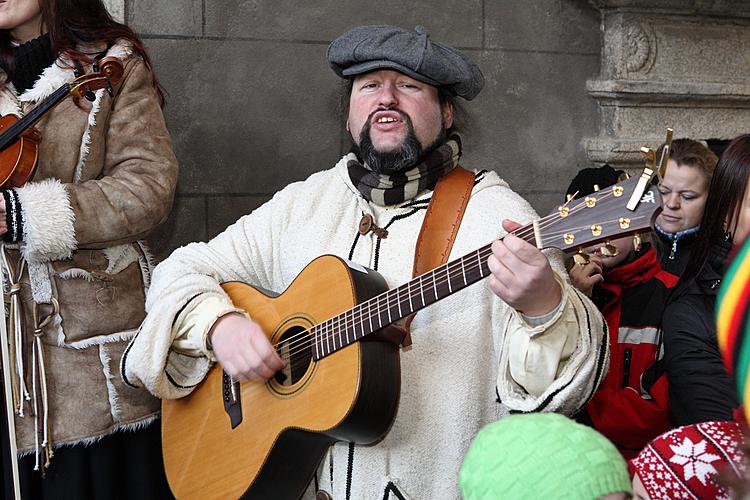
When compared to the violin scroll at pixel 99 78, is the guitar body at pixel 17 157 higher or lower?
lower

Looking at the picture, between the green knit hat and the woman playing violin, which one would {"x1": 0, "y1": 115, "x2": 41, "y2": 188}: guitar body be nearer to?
the woman playing violin

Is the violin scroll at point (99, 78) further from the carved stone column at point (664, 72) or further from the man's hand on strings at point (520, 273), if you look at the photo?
the carved stone column at point (664, 72)

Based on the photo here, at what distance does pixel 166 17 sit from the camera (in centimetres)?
342

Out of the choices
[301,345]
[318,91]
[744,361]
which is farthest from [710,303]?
[318,91]

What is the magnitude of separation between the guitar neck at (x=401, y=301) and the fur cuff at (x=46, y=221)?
0.75m

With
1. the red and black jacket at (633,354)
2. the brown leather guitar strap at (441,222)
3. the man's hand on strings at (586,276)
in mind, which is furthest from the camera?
the man's hand on strings at (586,276)

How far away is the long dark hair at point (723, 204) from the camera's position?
237 cm

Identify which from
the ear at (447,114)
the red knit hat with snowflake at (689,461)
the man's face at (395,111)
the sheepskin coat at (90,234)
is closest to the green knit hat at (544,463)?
the red knit hat with snowflake at (689,461)

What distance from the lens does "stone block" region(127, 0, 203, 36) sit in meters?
3.38

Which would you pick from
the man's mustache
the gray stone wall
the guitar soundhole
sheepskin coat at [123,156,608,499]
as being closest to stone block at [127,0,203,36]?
the gray stone wall

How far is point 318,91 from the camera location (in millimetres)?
3650

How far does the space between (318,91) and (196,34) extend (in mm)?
494

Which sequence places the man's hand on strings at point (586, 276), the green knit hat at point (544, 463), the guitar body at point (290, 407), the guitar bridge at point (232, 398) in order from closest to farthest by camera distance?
1. the green knit hat at point (544, 463)
2. the guitar body at point (290, 407)
3. the guitar bridge at point (232, 398)
4. the man's hand on strings at point (586, 276)

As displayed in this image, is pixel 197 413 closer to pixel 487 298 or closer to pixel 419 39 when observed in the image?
pixel 487 298
